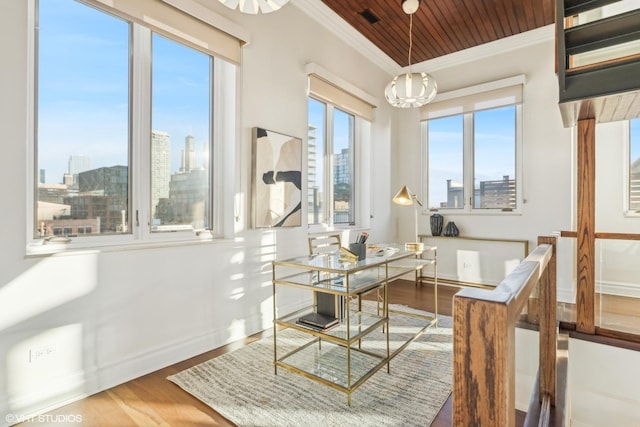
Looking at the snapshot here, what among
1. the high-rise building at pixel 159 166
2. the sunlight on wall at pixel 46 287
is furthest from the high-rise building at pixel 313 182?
the sunlight on wall at pixel 46 287

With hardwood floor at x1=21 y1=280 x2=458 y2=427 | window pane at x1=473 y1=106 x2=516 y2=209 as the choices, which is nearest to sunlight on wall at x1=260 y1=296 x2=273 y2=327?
hardwood floor at x1=21 y1=280 x2=458 y2=427

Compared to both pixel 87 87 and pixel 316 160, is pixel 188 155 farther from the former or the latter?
pixel 316 160

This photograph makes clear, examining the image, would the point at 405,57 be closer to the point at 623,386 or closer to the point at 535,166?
the point at 535,166

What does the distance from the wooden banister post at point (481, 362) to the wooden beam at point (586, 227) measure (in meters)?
2.81

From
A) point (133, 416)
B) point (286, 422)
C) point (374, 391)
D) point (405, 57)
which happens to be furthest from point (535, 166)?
point (133, 416)

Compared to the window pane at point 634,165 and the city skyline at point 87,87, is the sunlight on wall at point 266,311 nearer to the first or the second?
the city skyline at point 87,87

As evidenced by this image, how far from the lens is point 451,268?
15.0 ft

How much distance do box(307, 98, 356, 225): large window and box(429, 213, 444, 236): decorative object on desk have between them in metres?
1.17

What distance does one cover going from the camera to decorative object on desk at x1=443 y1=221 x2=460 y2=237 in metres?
4.55

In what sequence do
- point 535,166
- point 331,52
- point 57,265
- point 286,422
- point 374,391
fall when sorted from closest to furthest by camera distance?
point 286,422 → point 57,265 → point 374,391 → point 331,52 → point 535,166

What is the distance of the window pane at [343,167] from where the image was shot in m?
4.21

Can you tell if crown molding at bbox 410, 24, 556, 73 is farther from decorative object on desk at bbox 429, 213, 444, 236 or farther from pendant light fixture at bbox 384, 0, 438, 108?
decorative object on desk at bbox 429, 213, 444, 236

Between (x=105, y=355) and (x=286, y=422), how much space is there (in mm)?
1206

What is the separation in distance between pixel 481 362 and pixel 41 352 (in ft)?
7.26
